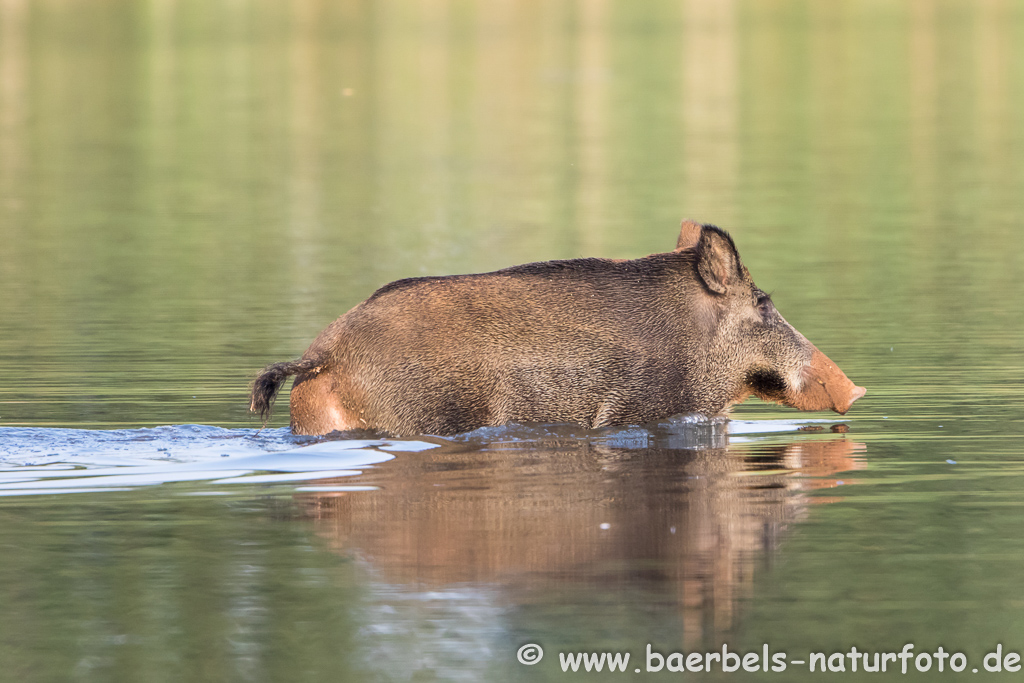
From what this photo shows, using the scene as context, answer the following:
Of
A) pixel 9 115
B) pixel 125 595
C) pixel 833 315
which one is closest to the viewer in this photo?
pixel 125 595

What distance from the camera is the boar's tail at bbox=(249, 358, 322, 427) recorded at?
1173 cm


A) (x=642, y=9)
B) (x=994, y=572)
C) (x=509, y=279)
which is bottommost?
(x=994, y=572)

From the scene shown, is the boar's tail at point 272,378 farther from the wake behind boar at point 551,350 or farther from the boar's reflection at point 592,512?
the boar's reflection at point 592,512

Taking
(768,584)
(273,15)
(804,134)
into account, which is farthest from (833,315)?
(273,15)

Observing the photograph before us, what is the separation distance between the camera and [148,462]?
1172 cm

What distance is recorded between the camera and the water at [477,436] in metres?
8.22

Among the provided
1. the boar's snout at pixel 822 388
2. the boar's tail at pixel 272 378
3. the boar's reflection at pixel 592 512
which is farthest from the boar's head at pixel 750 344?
the boar's tail at pixel 272 378

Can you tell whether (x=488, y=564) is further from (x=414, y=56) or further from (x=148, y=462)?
(x=414, y=56)

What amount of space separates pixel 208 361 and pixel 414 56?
227 feet

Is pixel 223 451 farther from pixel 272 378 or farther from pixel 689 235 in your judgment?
pixel 689 235

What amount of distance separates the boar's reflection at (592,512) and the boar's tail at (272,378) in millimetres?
888

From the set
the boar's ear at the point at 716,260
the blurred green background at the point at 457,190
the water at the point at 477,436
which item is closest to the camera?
the water at the point at 477,436

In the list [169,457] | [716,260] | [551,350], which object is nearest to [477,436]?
[551,350]

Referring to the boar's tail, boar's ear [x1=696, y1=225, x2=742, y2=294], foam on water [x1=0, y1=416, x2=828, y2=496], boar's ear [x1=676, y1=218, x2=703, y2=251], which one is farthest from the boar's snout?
the boar's tail
